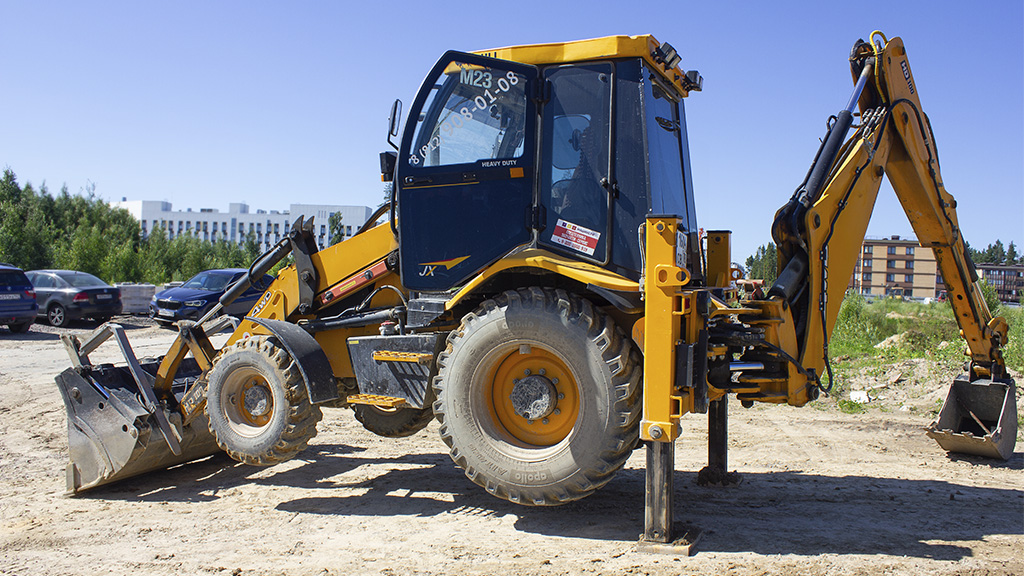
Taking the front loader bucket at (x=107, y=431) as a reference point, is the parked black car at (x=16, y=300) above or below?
above

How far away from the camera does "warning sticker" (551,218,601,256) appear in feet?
15.7

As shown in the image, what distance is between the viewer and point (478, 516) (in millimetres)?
5270

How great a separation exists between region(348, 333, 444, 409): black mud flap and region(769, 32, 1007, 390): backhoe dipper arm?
247 cm

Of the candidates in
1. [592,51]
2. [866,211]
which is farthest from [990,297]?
[592,51]

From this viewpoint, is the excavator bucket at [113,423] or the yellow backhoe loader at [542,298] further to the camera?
the excavator bucket at [113,423]

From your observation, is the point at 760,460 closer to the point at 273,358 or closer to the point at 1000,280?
the point at 273,358

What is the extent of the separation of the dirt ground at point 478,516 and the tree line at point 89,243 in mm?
17890

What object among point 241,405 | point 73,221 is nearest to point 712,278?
point 241,405

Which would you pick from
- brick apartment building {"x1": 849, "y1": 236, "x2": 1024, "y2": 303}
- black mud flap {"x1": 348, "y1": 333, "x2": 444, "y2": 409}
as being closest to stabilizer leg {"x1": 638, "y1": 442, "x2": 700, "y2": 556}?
black mud flap {"x1": 348, "y1": 333, "x2": 444, "y2": 409}

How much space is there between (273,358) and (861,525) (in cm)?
438

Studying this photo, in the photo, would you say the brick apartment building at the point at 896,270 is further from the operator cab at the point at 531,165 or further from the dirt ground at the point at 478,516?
the operator cab at the point at 531,165

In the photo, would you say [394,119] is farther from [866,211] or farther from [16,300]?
[16,300]

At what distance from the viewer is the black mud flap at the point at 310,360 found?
548cm

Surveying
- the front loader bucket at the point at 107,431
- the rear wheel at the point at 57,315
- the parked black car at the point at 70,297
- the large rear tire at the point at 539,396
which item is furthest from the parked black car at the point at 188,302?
the large rear tire at the point at 539,396
